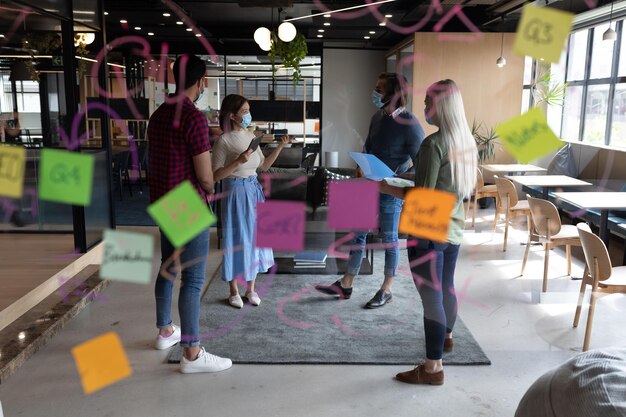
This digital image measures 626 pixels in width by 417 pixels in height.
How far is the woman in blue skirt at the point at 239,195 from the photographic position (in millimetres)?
2916

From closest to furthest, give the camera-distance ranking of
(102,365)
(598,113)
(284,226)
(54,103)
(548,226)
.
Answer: (102,365)
(284,226)
(548,226)
(598,113)
(54,103)

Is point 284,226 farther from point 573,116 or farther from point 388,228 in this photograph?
point 573,116

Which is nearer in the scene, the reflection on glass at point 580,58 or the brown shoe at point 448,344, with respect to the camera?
the brown shoe at point 448,344

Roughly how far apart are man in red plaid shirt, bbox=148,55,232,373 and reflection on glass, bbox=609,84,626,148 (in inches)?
181

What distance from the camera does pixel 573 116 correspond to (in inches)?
239

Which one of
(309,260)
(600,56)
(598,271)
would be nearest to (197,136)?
Answer: (598,271)

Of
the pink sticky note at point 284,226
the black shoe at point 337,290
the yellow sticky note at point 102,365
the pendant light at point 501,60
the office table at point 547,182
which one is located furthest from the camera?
the pendant light at point 501,60

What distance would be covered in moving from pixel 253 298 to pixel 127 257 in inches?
90.4

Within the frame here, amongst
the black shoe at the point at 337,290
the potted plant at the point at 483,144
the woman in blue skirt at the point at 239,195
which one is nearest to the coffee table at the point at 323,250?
the black shoe at the point at 337,290

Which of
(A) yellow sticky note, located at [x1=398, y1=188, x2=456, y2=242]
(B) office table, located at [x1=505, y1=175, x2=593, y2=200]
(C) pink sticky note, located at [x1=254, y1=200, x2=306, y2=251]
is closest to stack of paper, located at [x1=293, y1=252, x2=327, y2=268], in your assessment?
(B) office table, located at [x1=505, y1=175, x2=593, y2=200]

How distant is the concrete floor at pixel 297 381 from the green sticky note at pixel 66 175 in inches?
54.0

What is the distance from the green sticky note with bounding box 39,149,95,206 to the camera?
1.07 meters

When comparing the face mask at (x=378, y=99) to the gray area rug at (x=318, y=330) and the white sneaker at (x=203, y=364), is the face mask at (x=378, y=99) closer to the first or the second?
the gray area rug at (x=318, y=330)

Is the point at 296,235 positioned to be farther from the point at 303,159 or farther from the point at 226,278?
the point at 303,159
